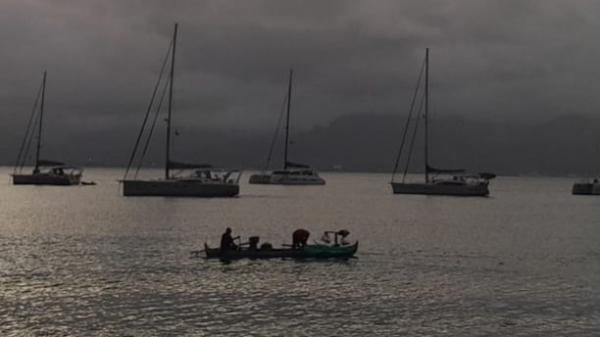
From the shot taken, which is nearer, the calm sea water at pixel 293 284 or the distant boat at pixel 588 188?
the calm sea water at pixel 293 284

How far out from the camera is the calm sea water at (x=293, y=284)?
29.2 metres

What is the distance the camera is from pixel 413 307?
33062 millimetres

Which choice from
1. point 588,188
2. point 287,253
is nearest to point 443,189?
point 588,188

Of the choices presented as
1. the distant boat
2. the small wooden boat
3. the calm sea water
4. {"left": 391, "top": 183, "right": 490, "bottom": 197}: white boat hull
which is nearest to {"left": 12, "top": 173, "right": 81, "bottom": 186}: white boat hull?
{"left": 391, "top": 183, "right": 490, "bottom": 197}: white boat hull

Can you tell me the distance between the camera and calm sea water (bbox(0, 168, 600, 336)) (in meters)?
29.2

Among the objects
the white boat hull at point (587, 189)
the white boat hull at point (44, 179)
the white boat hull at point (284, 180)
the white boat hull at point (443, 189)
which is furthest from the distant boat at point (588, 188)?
the white boat hull at point (44, 179)

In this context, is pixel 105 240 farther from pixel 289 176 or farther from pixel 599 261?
pixel 289 176

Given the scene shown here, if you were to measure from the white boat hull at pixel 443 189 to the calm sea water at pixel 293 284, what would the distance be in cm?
6084

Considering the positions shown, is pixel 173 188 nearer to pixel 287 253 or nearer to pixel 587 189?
pixel 287 253

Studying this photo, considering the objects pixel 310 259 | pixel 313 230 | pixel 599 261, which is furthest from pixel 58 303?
pixel 313 230

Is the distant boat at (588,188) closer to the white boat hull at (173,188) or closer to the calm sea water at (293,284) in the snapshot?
the white boat hull at (173,188)

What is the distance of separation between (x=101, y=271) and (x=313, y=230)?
3433 cm

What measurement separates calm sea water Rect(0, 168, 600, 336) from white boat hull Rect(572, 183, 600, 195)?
109113 mm

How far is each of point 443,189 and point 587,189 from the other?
62.0m
